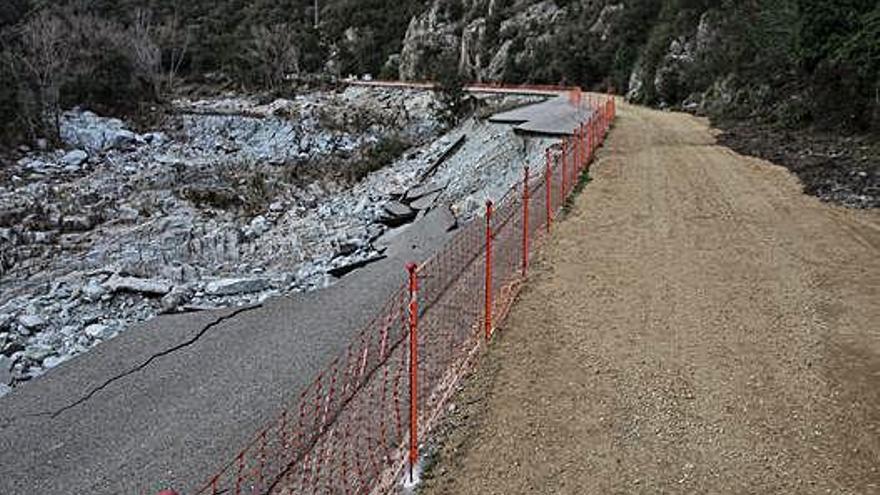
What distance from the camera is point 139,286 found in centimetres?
1327

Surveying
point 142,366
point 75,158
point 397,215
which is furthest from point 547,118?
point 75,158

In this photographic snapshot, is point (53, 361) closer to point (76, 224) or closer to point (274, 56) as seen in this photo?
point (76, 224)

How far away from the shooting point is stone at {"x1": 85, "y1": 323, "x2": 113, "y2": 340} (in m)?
11.2

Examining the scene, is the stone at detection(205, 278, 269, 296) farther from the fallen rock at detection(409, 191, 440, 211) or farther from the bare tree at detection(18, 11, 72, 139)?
the bare tree at detection(18, 11, 72, 139)

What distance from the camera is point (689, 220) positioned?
12.5 meters

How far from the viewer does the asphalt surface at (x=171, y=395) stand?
23.2ft

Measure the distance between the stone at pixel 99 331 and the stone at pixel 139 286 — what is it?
1.54 m

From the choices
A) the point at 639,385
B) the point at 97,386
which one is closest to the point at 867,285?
the point at 639,385

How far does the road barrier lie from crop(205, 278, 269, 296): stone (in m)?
3.04

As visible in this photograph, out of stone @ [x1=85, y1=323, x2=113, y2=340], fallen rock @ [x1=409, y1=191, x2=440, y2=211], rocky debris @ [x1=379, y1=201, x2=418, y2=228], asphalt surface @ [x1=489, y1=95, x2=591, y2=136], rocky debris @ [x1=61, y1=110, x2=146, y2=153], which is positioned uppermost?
asphalt surface @ [x1=489, y1=95, x2=591, y2=136]

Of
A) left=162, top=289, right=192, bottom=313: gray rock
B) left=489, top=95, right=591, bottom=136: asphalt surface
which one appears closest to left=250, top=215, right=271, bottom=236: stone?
left=162, top=289, right=192, bottom=313: gray rock

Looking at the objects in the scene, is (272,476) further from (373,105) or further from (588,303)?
(373,105)

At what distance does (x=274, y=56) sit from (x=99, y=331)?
166 feet

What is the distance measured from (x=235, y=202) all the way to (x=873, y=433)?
64.6 ft
